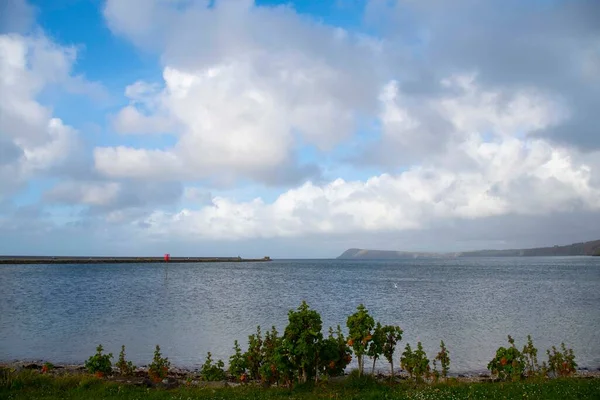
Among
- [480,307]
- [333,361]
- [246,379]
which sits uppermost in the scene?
[333,361]

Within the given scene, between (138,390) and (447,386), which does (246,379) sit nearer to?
(138,390)

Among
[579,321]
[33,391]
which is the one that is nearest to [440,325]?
[579,321]

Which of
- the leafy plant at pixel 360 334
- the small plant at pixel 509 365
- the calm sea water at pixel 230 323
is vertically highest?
the leafy plant at pixel 360 334

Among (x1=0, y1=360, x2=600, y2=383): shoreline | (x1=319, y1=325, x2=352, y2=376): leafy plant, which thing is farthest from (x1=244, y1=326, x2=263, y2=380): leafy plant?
(x1=0, y1=360, x2=600, y2=383): shoreline

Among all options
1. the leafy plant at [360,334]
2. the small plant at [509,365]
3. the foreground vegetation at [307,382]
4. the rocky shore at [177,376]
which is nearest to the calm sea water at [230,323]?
the rocky shore at [177,376]

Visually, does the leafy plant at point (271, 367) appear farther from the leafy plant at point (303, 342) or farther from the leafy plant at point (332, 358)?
the leafy plant at point (332, 358)

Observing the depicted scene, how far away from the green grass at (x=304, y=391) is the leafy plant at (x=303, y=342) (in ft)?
1.98

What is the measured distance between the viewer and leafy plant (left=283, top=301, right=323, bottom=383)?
13.2 m

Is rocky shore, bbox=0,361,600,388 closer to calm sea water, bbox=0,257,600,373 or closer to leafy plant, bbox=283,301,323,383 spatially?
leafy plant, bbox=283,301,323,383

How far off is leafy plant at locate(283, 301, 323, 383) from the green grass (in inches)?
23.8

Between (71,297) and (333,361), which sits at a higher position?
(333,361)

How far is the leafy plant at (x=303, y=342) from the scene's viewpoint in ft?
43.5

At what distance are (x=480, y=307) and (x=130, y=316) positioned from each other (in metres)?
38.5

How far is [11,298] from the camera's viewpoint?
188 feet
